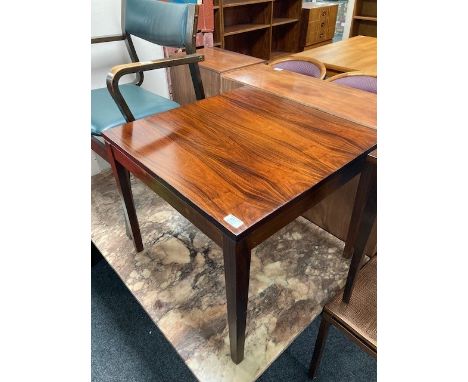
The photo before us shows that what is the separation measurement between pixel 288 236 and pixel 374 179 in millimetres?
671

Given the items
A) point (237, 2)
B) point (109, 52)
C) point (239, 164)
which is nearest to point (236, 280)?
point (239, 164)

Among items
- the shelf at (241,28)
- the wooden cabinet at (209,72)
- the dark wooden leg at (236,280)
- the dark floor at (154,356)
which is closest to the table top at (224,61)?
the wooden cabinet at (209,72)

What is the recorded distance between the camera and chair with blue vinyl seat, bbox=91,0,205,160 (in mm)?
1263

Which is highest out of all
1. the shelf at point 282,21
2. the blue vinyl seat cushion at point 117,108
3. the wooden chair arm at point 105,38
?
the wooden chair arm at point 105,38

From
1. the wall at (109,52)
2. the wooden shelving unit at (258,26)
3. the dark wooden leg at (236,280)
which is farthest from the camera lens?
the wooden shelving unit at (258,26)

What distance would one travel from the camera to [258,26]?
11.4 ft

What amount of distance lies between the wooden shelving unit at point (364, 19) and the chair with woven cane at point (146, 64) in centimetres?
327

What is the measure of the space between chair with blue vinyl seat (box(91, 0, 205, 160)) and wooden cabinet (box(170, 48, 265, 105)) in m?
0.18

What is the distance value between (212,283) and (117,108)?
86 centimetres

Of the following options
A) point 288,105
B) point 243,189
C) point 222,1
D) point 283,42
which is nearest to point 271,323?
point 243,189

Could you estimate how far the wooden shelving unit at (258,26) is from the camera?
124 inches

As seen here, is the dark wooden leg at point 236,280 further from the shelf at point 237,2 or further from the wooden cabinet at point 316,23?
the wooden cabinet at point 316,23

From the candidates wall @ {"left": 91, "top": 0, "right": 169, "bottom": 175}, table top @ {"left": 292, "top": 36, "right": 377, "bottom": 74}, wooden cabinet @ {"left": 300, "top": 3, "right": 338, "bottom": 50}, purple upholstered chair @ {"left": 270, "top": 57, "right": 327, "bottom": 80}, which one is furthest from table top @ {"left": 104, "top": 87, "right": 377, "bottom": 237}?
wooden cabinet @ {"left": 300, "top": 3, "right": 338, "bottom": 50}

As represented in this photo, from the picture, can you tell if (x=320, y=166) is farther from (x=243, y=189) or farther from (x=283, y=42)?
(x=283, y=42)
